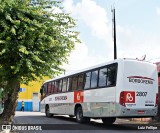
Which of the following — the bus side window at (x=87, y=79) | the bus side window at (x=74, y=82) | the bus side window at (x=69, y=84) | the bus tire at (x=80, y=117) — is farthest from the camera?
the bus side window at (x=69, y=84)

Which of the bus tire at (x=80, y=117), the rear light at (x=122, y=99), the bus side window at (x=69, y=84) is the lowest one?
the bus tire at (x=80, y=117)

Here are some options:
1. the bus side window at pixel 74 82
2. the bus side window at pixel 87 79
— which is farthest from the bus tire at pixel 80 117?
the bus side window at pixel 87 79

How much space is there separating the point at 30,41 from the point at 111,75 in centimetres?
527

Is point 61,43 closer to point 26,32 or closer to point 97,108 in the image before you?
point 26,32

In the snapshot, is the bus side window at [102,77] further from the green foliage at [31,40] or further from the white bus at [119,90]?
the green foliage at [31,40]

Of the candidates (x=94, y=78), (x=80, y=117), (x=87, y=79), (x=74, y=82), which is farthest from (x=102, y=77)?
(x=74, y=82)

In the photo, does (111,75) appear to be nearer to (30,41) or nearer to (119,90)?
(119,90)

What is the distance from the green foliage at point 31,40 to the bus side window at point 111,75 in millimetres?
3070

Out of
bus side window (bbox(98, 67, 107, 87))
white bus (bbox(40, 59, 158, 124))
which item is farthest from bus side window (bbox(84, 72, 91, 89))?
bus side window (bbox(98, 67, 107, 87))

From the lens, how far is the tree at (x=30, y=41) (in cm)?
1132

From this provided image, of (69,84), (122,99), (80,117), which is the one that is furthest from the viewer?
(69,84)

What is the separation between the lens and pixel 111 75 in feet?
50.1

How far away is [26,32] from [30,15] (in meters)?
0.93

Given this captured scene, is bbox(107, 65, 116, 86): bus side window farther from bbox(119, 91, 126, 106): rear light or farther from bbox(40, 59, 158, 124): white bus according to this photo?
bbox(119, 91, 126, 106): rear light
